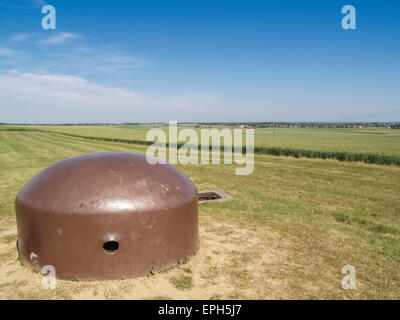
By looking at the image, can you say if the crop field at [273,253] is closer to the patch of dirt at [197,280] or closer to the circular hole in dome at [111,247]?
the patch of dirt at [197,280]

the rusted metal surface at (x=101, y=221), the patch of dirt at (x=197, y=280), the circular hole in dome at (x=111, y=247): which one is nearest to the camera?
the patch of dirt at (x=197, y=280)

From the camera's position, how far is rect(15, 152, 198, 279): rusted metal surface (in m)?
4.81

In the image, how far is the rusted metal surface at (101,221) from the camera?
189 inches

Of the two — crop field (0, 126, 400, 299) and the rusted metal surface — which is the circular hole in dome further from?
crop field (0, 126, 400, 299)

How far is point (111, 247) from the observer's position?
16.6ft

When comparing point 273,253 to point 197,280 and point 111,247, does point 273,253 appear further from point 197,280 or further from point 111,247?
point 111,247

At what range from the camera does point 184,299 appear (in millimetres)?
4574

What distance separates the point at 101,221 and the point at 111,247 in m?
0.59

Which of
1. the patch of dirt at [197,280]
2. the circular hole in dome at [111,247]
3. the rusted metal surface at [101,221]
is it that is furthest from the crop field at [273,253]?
the circular hole in dome at [111,247]

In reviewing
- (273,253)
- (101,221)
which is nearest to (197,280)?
(101,221)
